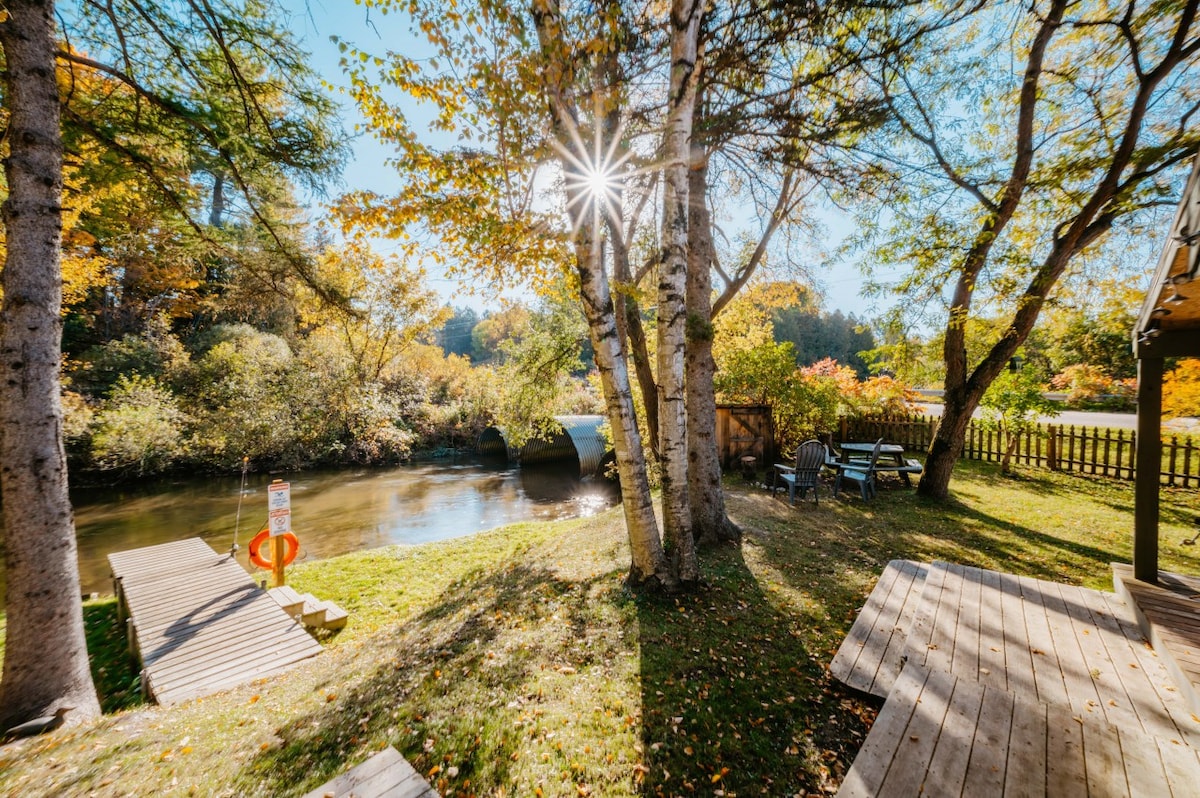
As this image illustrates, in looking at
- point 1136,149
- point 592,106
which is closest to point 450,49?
point 592,106

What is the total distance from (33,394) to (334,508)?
34.3 feet

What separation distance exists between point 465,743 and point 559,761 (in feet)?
2.02

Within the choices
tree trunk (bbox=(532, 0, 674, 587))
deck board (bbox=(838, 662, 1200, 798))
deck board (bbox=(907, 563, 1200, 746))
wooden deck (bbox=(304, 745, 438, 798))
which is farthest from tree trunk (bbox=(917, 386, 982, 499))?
wooden deck (bbox=(304, 745, 438, 798))

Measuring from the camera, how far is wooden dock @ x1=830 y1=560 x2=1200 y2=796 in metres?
1.89

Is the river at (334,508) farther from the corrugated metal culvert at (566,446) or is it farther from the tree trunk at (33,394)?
the tree trunk at (33,394)

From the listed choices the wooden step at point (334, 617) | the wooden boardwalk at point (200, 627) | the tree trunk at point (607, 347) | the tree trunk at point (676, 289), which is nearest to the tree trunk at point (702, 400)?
the tree trunk at point (676, 289)

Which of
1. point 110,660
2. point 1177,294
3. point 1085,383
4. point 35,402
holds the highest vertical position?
point 1177,294

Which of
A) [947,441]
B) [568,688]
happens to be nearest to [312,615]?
[568,688]

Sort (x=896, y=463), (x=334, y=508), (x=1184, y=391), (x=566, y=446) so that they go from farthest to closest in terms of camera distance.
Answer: (x=566, y=446), (x=334, y=508), (x=896, y=463), (x=1184, y=391)

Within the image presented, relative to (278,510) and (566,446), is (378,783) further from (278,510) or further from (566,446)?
(566,446)

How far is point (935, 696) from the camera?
241cm

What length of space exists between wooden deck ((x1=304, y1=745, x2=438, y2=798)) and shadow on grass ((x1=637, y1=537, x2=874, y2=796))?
3.93 ft

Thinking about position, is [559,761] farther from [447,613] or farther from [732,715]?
[447,613]

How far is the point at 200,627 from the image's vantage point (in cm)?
477
